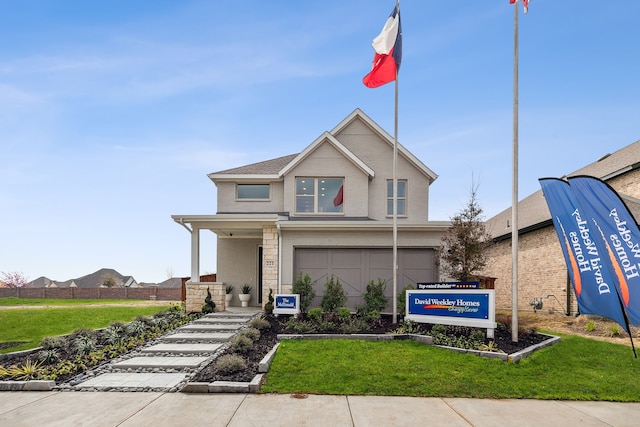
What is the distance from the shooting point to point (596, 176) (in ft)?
67.3

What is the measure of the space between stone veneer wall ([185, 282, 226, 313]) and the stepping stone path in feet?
7.66

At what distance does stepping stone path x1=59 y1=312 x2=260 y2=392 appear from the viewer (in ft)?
24.9

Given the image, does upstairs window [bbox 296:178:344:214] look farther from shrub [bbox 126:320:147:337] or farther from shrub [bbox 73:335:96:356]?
shrub [bbox 73:335:96:356]

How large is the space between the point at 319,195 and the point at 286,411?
40.5 ft

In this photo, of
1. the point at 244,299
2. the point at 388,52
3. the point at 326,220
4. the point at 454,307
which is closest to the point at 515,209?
the point at 454,307

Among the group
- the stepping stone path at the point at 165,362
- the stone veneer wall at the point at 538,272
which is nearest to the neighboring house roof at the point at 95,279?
the stone veneer wall at the point at 538,272

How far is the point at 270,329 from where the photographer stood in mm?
12336

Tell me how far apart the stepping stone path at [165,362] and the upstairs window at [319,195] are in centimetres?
628

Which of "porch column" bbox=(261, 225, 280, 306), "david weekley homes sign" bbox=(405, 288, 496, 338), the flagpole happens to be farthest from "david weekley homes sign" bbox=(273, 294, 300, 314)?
the flagpole

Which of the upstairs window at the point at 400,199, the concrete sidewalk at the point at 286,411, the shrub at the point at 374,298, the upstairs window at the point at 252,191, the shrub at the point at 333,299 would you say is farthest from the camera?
the upstairs window at the point at 252,191

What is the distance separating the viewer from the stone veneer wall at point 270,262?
1567 centimetres

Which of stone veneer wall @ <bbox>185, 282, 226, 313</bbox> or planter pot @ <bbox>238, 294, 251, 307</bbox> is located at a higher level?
stone veneer wall @ <bbox>185, 282, 226, 313</bbox>

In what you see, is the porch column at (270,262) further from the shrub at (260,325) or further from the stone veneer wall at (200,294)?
the shrub at (260,325)

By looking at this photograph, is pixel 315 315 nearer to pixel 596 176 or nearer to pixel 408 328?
pixel 408 328
